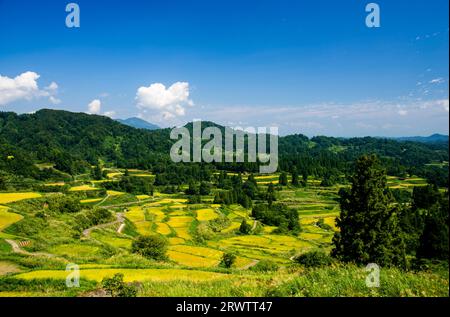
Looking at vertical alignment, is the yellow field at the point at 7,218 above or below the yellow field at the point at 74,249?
above

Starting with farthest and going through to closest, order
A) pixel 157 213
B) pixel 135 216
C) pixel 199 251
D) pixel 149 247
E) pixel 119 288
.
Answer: pixel 157 213 → pixel 135 216 → pixel 199 251 → pixel 149 247 → pixel 119 288

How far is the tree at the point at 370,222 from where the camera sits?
18531 millimetres

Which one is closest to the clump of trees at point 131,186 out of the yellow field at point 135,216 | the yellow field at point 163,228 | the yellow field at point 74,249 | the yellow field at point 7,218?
the yellow field at point 135,216

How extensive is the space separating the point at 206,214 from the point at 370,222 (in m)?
58.8

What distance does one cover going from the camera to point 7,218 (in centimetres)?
3981

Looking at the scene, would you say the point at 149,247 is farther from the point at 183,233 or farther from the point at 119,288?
the point at 119,288

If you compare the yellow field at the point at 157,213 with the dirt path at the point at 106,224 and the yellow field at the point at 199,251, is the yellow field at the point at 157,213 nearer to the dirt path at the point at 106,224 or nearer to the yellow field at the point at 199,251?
the dirt path at the point at 106,224

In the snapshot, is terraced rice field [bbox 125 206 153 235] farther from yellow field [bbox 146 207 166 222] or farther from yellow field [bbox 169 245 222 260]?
yellow field [bbox 169 245 222 260]

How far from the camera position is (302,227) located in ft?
246

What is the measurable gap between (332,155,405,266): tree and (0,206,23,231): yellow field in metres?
35.4

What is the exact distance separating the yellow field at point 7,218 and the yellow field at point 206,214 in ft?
117

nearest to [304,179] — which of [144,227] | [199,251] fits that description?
[144,227]
